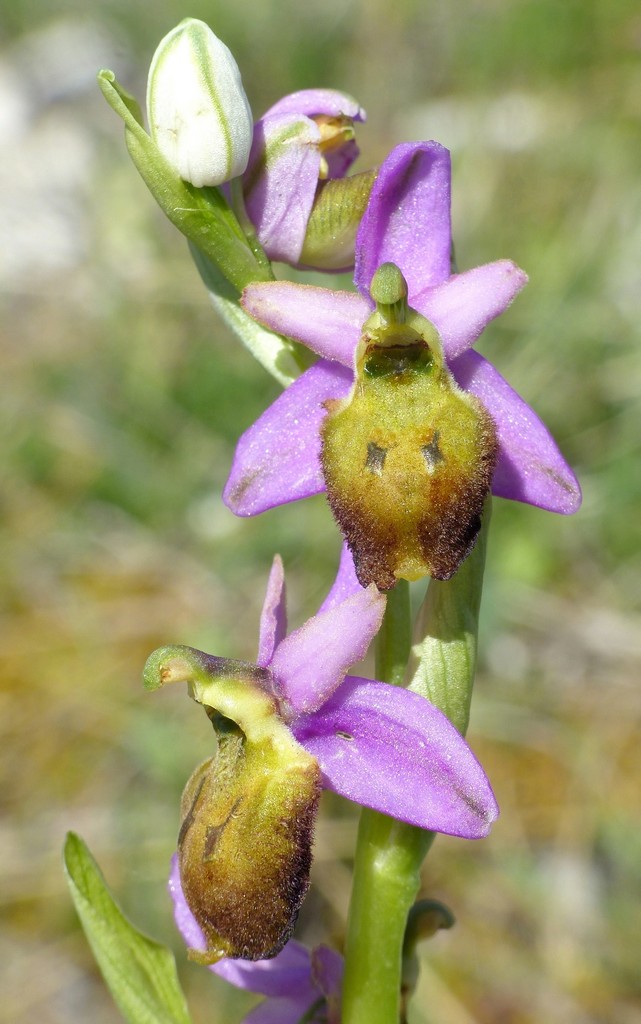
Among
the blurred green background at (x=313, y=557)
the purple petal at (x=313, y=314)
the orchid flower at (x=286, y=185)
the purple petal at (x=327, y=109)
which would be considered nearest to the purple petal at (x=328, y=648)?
the purple petal at (x=313, y=314)

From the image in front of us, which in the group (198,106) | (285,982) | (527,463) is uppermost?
(198,106)

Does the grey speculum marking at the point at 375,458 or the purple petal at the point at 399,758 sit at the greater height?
the grey speculum marking at the point at 375,458

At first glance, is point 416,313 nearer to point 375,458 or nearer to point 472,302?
point 472,302

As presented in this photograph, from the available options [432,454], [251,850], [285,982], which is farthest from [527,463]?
[285,982]

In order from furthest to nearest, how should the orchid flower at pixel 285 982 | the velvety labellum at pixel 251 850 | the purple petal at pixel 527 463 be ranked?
the orchid flower at pixel 285 982 → the purple petal at pixel 527 463 → the velvety labellum at pixel 251 850

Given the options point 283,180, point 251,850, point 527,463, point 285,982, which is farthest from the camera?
point 285,982

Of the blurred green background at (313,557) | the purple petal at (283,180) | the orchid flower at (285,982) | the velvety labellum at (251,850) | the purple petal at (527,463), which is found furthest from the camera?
the blurred green background at (313,557)

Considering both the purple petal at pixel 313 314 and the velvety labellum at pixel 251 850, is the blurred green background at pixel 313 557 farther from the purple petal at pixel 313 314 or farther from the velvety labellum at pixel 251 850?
the purple petal at pixel 313 314

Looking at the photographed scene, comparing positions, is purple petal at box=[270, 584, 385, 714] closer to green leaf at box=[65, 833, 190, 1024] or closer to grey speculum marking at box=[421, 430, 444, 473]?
grey speculum marking at box=[421, 430, 444, 473]
